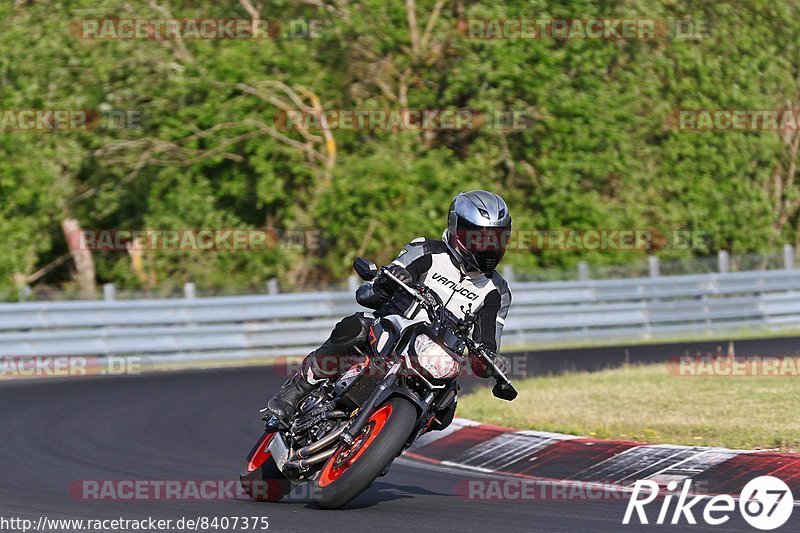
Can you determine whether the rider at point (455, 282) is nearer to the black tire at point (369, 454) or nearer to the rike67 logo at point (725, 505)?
the black tire at point (369, 454)

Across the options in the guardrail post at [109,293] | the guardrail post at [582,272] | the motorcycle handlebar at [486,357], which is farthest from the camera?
the guardrail post at [582,272]

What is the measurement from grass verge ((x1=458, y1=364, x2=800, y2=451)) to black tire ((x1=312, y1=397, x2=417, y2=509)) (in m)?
3.42

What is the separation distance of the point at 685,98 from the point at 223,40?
9.80 meters

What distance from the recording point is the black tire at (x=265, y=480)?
8.05 metres

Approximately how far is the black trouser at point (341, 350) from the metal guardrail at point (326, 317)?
445 inches

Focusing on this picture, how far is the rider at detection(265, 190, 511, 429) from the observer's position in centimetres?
740

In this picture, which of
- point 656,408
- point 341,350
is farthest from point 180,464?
point 656,408

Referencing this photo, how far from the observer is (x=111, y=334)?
1906cm

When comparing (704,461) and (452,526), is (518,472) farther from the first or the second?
(452,526)

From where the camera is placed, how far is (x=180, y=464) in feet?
32.8

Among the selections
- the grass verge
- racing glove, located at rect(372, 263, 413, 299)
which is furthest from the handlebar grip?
the grass verge

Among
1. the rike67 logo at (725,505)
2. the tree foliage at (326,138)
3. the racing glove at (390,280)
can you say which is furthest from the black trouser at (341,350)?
the tree foliage at (326,138)

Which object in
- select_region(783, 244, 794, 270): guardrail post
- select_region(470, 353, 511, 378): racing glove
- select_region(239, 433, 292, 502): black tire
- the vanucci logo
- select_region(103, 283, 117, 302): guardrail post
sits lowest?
select_region(783, 244, 794, 270): guardrail post

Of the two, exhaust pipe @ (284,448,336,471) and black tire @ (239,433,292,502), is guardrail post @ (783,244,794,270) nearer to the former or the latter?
black tire @ (239,433,292,502)
